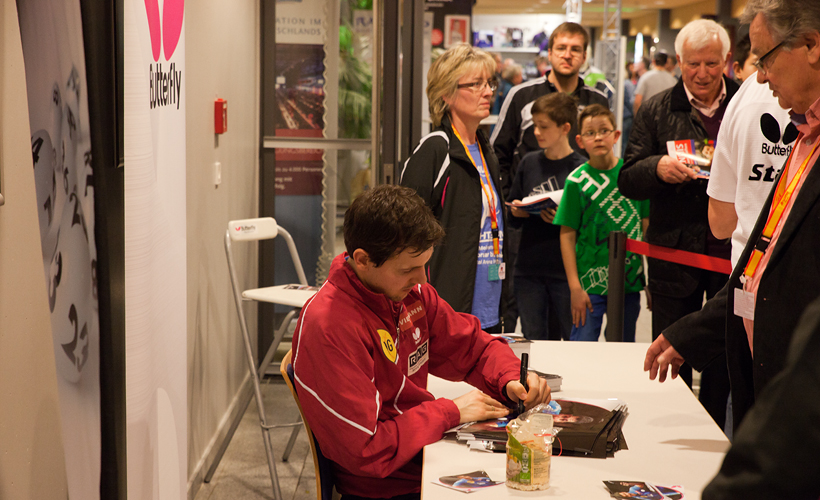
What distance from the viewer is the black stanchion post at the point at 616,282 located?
302 cm

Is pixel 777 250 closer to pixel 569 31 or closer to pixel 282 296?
pixel 282 296

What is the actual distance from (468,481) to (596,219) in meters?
2.27

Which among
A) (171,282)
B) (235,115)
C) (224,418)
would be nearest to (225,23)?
(235,115)

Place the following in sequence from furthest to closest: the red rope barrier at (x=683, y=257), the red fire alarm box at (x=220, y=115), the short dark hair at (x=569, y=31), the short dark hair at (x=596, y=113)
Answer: the short dark hair at (x=569, y=31) → the short dark hair at (x=596, y=113) → the red fire alarm box at (x=220, y=115) → the red rope barrier at (x=683, y=257)

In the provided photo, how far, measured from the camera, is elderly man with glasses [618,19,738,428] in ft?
9.55

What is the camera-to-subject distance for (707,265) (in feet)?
9.15

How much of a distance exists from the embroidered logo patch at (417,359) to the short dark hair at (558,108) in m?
Result: 1.98

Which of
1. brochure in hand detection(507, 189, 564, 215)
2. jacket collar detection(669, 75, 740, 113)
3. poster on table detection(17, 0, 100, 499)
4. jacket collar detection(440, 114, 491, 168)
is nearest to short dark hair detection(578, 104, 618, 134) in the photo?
brochure in hand detection(507, 189, 564, 215)

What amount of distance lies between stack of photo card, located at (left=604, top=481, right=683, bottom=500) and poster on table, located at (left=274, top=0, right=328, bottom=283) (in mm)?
3470

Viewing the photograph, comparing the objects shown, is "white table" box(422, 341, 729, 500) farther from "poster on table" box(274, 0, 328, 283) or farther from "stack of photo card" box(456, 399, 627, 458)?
"poster on table" box(274, 0, 328, 283)

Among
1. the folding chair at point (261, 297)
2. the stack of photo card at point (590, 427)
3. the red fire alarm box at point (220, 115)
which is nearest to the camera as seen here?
the stack of photo card at point (590, 427)

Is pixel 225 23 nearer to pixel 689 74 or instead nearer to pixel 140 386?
pixel 689 74

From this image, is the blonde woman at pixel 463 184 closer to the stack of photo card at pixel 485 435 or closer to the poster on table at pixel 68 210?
the stack of photo card at pixel 485 435

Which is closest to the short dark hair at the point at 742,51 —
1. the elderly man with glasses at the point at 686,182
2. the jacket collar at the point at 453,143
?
the elderly man with glasses at the point at 686,182
